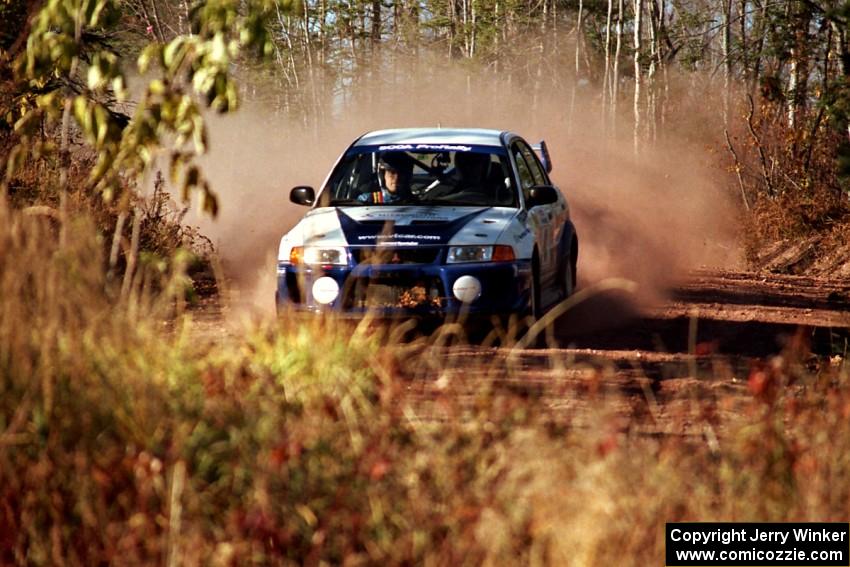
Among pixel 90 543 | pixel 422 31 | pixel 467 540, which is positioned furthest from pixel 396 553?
pixel 422 31

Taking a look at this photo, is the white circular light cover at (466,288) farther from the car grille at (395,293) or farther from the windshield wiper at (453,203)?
the windshield wiper at (453,203)

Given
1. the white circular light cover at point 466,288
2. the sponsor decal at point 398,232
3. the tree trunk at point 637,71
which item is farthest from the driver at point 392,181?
the tree trunk at point 637,71

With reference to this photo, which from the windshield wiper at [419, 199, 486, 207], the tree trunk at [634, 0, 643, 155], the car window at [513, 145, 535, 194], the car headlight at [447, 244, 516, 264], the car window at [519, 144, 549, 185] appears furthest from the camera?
the tree trunk at [634, 0, 643, 155]

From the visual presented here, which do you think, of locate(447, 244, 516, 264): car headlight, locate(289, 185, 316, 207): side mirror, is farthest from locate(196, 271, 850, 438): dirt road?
locate(289, 185, 316, 207): side mirror

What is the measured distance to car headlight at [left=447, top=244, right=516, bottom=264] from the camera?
32.0 feet

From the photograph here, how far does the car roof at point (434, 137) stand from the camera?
1134 cm

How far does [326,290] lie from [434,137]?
2257mm

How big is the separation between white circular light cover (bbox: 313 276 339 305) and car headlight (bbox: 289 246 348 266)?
4.9 inches

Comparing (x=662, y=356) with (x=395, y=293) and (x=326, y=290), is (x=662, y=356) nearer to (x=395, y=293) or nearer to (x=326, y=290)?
(x=395, y=293)

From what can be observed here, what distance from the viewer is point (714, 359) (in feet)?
31.4

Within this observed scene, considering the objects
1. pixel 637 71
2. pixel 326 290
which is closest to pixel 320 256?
pixel 326 290

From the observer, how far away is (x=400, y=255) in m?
9.75

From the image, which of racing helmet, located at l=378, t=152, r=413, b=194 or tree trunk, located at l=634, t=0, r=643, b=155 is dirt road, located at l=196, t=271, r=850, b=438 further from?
tree trunk, located at l=634, t=0, r=643, b=155

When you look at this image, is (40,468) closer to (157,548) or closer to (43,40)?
(157,548)
